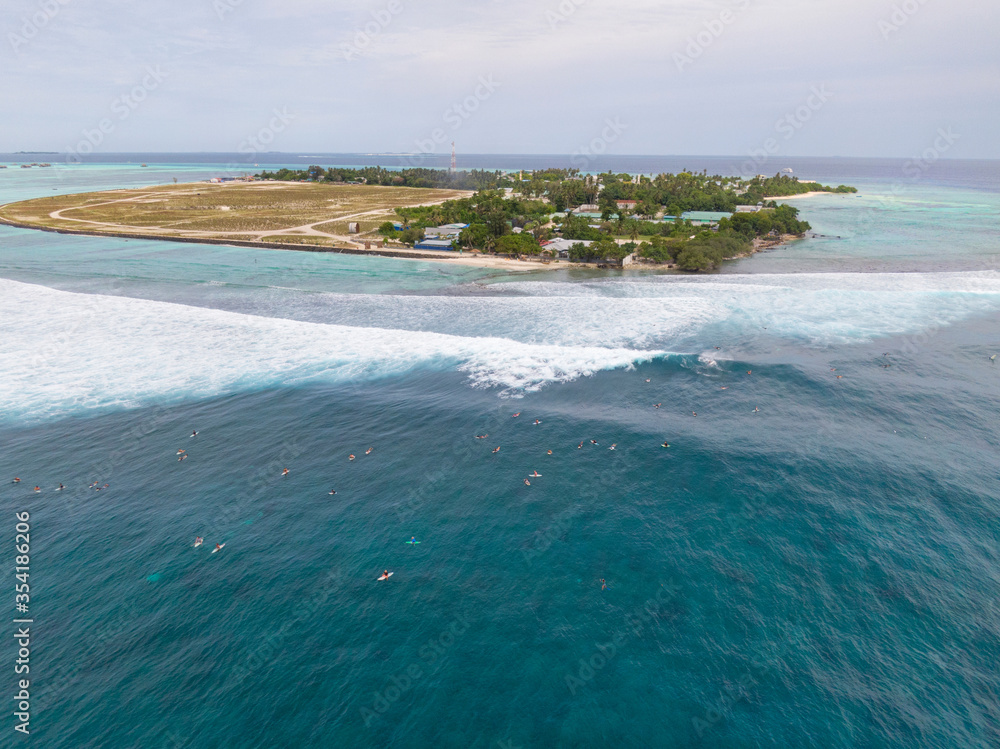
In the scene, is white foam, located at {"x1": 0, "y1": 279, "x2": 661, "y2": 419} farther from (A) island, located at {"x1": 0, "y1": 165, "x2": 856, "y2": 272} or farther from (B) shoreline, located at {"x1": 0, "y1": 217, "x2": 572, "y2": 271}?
(A) island, located at {"x1": 0, "y1": 165, "x2": 856, "y2": 272}

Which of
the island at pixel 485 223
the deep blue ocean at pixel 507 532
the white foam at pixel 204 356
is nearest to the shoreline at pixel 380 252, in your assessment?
the island at pixel 485 223

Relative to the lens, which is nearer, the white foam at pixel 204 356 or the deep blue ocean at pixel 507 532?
the deep blue ocean at pixel 507 532

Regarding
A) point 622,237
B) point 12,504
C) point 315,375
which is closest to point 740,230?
point 622,237

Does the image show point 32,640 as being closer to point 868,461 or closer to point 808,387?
point 868,461

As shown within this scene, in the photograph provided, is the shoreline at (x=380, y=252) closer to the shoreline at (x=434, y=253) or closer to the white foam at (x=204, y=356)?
the shoreline at (x=434, y=253)

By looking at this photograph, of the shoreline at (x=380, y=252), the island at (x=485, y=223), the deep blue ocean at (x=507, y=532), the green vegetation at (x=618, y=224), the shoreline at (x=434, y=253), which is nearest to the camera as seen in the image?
the deep blue ocean at (x=507, y=532)

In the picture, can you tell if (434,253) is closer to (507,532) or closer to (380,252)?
(380,252)
